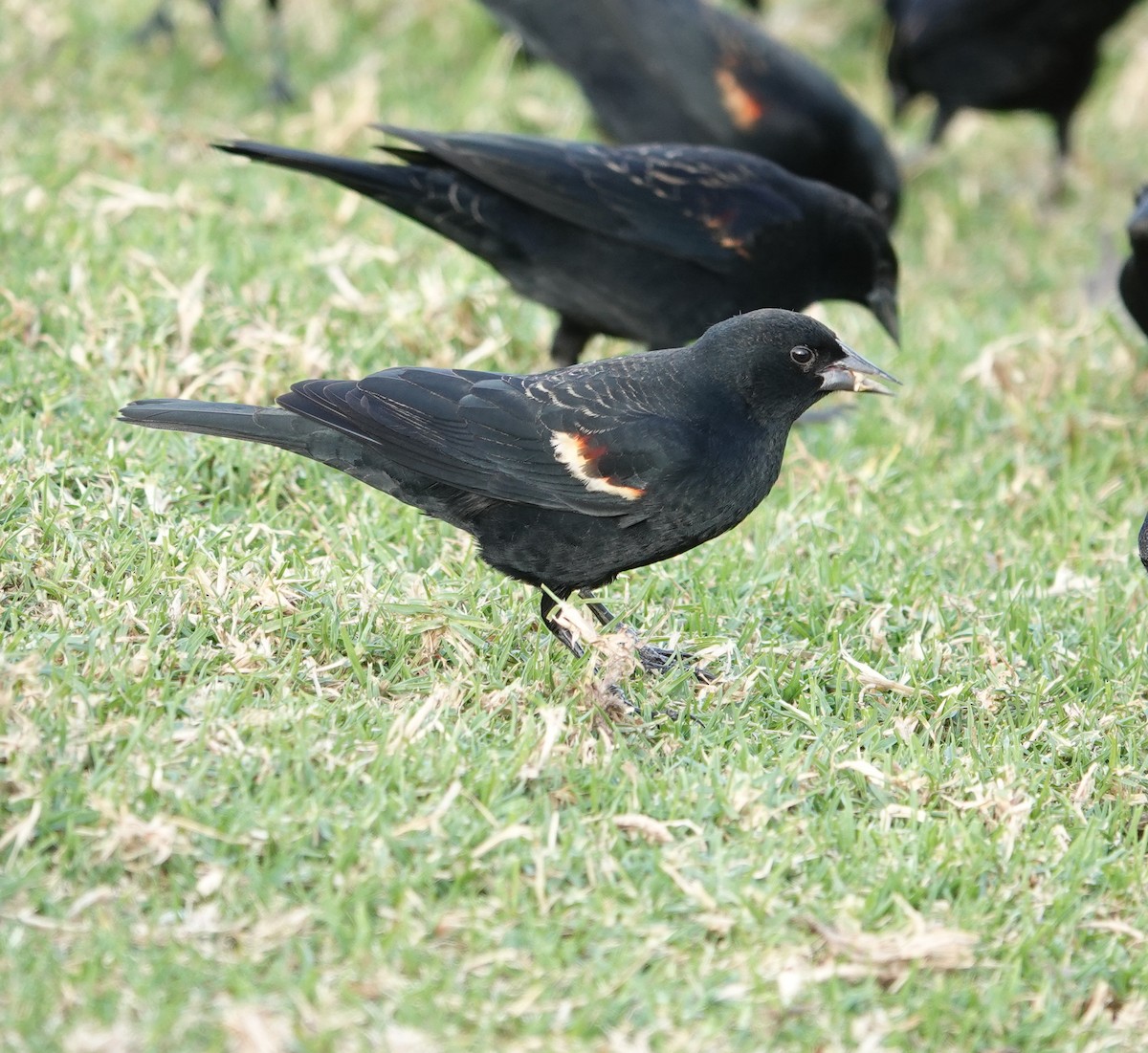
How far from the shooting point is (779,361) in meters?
3.89

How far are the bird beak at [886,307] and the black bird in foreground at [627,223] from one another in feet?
0.94

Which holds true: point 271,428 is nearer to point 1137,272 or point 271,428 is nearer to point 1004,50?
Answer: point 1137,272

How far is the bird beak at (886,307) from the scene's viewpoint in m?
5.95

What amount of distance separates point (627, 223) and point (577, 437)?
1892 millimetres

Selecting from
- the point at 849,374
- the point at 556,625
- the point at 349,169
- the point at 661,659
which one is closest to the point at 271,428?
the point at 556,625

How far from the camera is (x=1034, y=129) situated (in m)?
9.75

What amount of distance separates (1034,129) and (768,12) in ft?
6.16

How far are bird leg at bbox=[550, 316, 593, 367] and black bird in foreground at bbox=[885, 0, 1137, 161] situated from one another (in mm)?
3781

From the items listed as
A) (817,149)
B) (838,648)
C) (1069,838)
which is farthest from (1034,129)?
(1069,838)

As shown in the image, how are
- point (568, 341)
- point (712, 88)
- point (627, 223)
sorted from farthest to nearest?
point (712, 88), point (568, 341), point (627, 223)

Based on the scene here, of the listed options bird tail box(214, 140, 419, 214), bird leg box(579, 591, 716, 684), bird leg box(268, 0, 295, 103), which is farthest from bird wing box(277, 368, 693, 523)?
bird leg box(268, 0, 295, 103)

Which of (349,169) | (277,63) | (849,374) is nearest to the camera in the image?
(849,374)

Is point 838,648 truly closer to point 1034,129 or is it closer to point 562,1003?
point 562,1003

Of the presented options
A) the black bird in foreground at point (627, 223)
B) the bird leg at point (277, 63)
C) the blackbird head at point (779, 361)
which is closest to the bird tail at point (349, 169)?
the black bird in foreground at point (627, 223)
